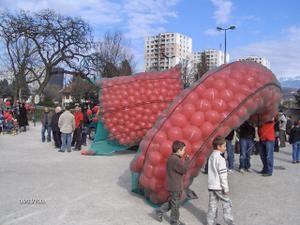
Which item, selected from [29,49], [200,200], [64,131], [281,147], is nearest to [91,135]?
[64,131]

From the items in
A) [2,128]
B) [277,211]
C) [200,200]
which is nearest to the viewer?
[277,211]

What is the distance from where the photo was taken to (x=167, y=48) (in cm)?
A: 5197

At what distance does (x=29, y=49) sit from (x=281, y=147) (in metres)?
24.7

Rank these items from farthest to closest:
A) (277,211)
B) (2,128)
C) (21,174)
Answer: (2,128) → (21,174) → (277,211)

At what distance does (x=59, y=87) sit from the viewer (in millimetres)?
83938

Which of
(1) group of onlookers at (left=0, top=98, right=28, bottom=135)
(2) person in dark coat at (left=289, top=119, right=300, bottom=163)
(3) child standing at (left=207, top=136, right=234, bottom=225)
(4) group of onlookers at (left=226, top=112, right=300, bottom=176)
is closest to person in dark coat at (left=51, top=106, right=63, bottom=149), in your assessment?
(1) group of onlookers at (left=0, top=98, right=28, bottom=135)

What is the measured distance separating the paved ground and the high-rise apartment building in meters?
38.8

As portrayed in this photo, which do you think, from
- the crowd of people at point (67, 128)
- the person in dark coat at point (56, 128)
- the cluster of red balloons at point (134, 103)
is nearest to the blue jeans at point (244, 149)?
the cluster of red balloons at point (134, 103)

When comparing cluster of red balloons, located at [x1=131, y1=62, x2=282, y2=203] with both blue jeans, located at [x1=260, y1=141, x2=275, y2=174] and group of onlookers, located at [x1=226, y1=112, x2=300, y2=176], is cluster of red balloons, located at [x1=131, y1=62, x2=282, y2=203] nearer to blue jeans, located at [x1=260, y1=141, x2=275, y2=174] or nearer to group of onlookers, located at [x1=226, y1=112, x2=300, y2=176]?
group of onlookers, located at [x1=226, y1=112, x2=300, y2=176]

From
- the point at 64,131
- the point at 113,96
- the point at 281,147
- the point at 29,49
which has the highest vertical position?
the point at 29,49

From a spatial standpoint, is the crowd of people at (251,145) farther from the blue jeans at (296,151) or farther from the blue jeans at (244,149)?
the blue jeans at (296,151)

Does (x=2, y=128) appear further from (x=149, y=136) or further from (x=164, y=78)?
(x=149, y=136)

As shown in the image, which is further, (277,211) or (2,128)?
(2,128)

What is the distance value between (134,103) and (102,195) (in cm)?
561
